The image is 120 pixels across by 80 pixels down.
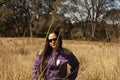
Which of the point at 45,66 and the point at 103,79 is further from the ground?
the point at 45,66

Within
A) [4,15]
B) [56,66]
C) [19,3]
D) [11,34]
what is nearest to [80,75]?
[56,66]

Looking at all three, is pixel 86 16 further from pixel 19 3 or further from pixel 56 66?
pixel 56 66

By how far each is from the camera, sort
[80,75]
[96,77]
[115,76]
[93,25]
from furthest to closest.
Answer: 1. [93,25]
2. [96,77]
3. [80,75]
4. [115,76]

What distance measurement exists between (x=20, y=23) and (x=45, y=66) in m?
36.4

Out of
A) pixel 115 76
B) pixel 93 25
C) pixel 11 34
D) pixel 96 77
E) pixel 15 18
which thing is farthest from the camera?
pixel 15 18

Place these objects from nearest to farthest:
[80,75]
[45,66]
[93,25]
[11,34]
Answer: [45,66] → [80,75] → [11,34] → [93,25]

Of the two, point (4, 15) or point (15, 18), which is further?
point (15, 18)

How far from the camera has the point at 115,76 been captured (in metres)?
5.14

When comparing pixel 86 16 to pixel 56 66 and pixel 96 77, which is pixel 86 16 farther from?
pixel 56 66

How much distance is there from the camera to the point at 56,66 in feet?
12.0

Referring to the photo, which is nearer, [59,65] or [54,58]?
[54,58]

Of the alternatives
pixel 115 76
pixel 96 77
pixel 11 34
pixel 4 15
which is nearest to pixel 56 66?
pixel 115 76

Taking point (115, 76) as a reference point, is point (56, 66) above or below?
above

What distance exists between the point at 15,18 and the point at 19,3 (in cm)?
246
